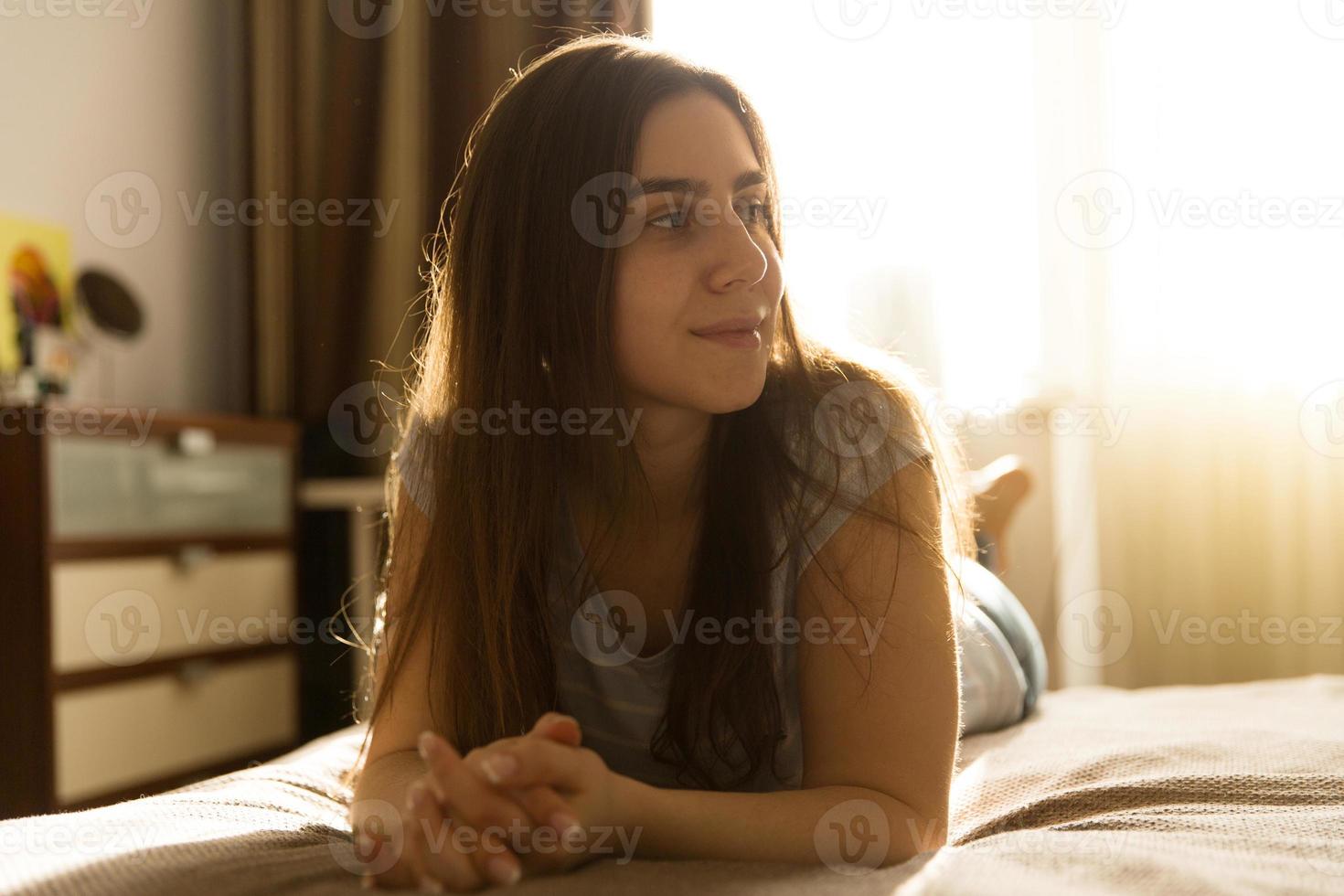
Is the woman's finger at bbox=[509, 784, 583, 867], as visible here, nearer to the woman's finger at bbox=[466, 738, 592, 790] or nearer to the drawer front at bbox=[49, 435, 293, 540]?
the woman's finger at bbox=[466, 738, 592, 790]

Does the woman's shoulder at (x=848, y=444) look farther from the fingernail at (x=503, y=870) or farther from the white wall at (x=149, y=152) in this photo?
the white wall at (x=149, y=152)

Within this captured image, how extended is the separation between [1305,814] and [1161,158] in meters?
1.89

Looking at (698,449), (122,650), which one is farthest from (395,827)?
(122,650)

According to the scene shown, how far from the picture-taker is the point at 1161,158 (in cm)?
245

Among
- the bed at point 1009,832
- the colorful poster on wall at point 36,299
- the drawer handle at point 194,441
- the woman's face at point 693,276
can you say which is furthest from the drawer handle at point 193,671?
the woman's face at point 693,276

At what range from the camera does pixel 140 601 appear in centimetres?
216

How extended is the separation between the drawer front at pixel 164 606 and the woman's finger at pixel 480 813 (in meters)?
1.51

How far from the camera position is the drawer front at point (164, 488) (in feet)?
6.62

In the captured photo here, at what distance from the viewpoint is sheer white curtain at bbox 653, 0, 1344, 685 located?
A: 2.37 meters

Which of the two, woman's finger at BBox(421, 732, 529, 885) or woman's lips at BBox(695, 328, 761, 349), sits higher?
woman's lips at BBox(695, 328, 761, 349)

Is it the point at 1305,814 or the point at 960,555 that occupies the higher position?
the point at 960,555

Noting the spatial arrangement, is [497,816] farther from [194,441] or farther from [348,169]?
[348,169]

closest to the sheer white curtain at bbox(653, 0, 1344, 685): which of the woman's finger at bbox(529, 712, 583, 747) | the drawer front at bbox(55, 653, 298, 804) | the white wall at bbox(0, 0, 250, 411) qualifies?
the white wall at bbox(0, 0, 250, 411)

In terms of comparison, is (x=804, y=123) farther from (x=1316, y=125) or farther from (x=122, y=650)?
(x=122, y=650)
